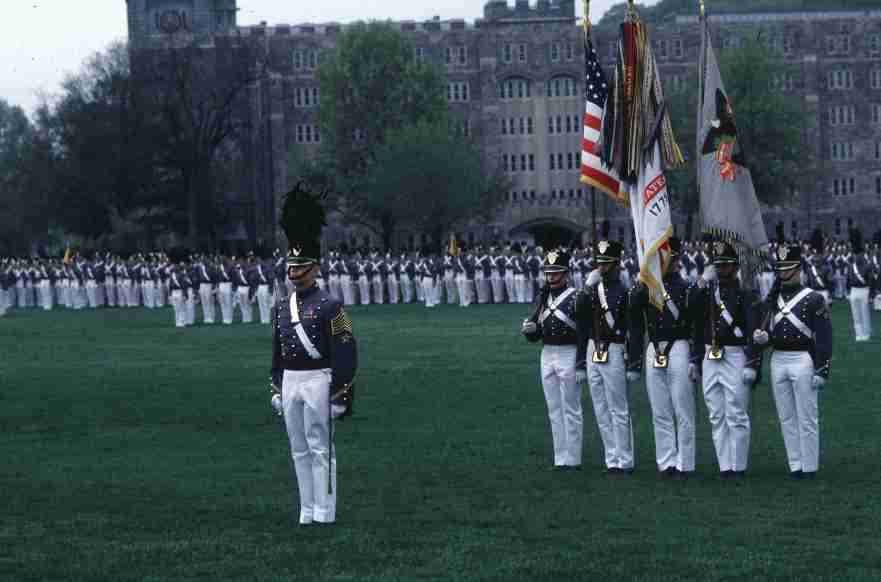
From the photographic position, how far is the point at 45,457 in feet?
63.8

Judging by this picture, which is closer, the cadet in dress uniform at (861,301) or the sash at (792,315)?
the sash at (792,315)

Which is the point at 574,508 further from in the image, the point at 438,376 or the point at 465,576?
the point at 438,376

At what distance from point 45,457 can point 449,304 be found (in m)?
44.1

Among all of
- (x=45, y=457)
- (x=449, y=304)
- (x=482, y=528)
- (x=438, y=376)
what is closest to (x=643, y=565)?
(x=482, y=528)

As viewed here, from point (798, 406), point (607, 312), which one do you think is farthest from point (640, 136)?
point (798, 406)

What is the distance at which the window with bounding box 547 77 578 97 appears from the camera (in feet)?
399

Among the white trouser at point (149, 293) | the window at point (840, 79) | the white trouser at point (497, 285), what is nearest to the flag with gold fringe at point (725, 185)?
the white trouser at point (497, 285)

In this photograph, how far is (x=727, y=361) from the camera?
55.9ft

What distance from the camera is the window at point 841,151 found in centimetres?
12412

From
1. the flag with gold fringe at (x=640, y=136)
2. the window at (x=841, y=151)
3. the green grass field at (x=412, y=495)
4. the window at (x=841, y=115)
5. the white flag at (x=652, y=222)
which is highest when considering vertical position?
the window at (x=841, y=115)

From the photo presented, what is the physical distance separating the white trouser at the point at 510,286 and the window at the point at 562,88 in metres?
59.0

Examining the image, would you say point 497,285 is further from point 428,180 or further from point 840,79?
point 840,79

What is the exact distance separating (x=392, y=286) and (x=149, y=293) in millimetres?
8721

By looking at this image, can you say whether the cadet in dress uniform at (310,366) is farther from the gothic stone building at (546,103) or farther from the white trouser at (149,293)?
the gothic stone building at (546,103)
